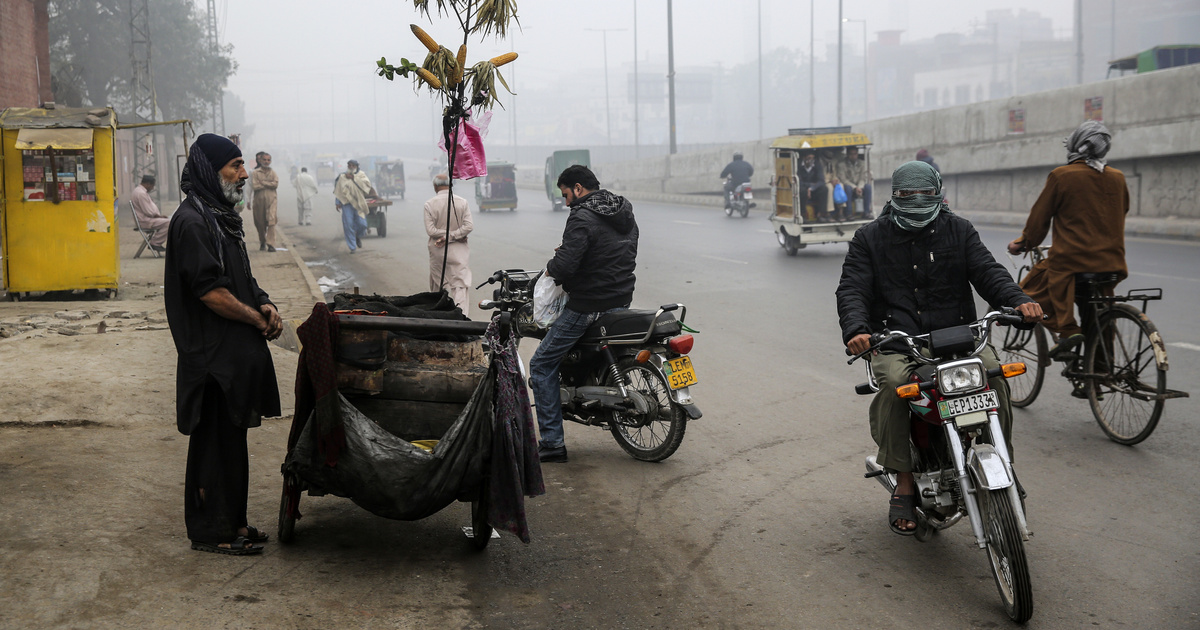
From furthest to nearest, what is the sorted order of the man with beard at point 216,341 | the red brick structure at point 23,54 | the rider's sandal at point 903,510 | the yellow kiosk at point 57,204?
the red brick structure at point 23,54 → the yellow kiosk at point 57,204 → the rider's sandal at point 903,510 → the man with beard at point 216,341


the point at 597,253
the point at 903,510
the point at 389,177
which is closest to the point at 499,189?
the point at 389,177

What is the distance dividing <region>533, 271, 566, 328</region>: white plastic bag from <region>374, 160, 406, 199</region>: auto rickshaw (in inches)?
1785

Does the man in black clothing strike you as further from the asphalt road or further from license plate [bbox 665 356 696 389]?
license plate [bbox 665 356 696 389]

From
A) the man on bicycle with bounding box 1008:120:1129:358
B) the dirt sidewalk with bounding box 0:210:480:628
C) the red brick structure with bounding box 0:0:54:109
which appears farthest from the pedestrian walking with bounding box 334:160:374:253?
the man on bicycle with bounding box 1008:120:1129:358

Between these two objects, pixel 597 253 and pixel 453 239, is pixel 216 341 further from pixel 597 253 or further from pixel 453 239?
pixel 453 239

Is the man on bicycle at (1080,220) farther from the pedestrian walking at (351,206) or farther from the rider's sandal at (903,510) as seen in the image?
the pedestrian walking at (351,206)

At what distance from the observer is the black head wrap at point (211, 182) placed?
4156mm

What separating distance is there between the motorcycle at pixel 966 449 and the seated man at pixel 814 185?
14.1 meters

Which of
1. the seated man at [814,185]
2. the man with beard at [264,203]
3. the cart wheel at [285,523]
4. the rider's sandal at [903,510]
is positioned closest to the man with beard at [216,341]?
the cart wheel at [285,523]

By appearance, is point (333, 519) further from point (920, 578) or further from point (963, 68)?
point (963, 68)

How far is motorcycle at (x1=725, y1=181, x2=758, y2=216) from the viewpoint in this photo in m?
26.3

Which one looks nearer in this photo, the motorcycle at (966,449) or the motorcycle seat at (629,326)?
the motorcycle at (966,449)

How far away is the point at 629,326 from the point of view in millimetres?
5992

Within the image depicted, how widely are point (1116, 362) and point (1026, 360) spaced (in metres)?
0.96
